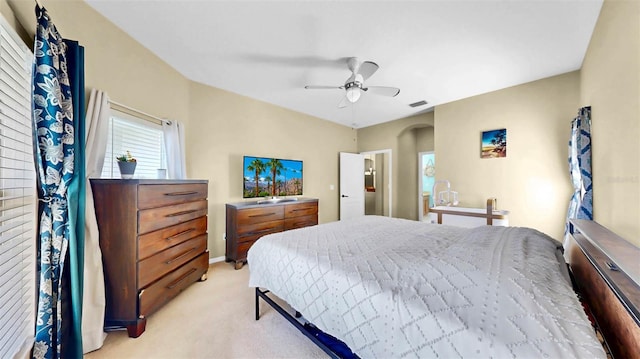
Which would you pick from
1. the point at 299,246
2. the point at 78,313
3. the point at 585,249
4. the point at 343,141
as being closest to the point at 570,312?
the point at 585,249

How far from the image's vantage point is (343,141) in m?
5.40

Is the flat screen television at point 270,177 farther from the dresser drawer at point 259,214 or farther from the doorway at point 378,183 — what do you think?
the doorway at point 378,183

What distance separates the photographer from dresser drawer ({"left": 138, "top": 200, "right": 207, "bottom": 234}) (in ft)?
5.79

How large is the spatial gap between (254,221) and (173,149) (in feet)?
4.64

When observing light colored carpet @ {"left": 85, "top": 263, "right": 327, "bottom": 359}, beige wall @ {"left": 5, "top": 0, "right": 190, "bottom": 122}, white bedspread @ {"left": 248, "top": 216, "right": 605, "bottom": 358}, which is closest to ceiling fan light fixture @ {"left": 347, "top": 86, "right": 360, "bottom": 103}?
white bedspread @ {"left": 248, "top": 216, "right": 605, "bottom": 358}

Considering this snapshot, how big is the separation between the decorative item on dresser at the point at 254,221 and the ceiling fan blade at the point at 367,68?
224cm

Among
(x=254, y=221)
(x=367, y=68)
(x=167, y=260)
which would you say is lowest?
(x=167, y=260)

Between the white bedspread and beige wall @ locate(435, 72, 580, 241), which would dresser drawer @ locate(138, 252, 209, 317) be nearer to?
the white bedspread

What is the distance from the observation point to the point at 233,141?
3480 millimetres

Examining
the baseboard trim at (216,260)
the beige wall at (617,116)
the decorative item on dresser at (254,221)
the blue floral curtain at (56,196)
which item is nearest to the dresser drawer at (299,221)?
the decorative item on dresser at (254,221)

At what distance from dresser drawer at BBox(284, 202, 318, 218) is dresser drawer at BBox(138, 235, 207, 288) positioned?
1383mm

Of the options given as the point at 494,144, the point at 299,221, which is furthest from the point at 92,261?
the point at 494,144

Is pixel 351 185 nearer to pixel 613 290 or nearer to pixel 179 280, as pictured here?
pixel 179 280

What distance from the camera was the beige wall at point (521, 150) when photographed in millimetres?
2850
